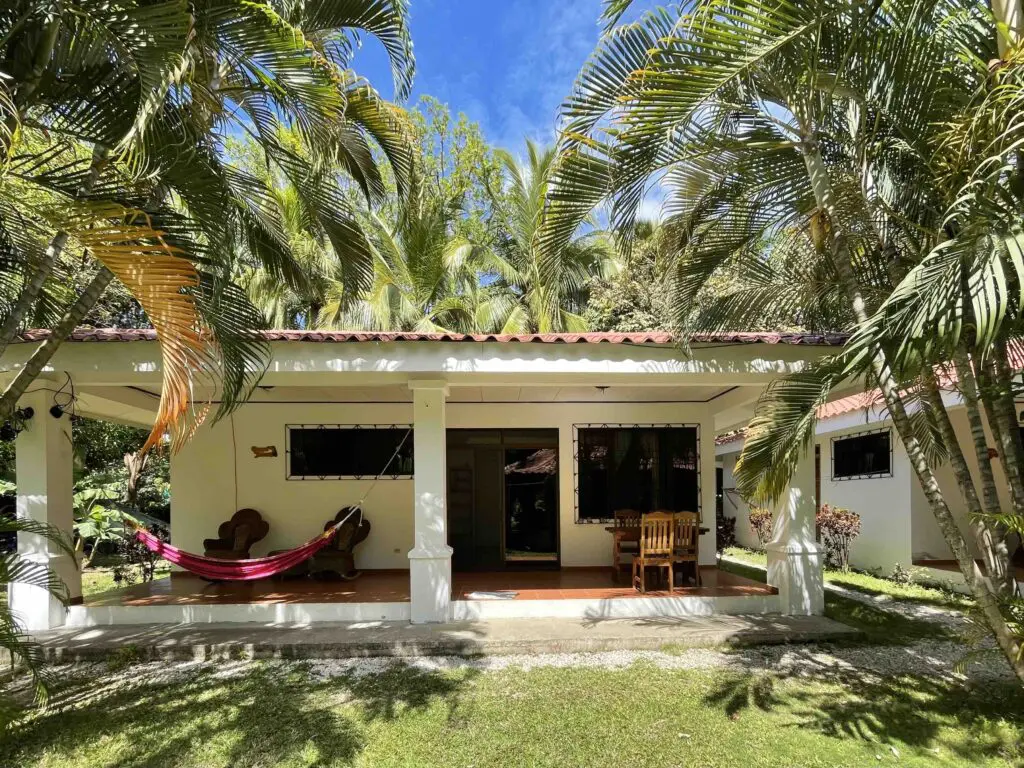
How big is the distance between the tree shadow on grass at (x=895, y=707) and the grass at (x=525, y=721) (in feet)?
0.04

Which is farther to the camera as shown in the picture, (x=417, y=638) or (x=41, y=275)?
(x=417, y=638)

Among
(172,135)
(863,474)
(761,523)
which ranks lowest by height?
(761,523)

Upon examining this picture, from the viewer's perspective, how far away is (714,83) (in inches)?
120

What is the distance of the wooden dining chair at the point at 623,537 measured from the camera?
782 centimetres

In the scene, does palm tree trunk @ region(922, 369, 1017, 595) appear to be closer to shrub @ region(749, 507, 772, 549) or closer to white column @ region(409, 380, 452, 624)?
white column @ region(409, 380, 452, 624)

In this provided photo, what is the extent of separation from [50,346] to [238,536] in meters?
5.03

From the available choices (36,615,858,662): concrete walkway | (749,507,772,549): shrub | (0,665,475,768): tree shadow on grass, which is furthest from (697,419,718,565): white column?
(0,665,475,768): tree shadow on grass

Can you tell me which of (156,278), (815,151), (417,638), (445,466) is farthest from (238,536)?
(815,151)

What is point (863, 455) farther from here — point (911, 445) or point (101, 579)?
point (101, 579)

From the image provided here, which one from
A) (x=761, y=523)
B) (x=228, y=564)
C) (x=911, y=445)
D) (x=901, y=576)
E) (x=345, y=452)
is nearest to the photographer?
(x=911, y=445)

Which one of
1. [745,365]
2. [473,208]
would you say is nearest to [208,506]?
Result: [745,365]

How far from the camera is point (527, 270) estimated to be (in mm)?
16906

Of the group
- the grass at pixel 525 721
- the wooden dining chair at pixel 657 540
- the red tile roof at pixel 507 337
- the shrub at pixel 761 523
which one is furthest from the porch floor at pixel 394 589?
the shrub at pixel 761 523

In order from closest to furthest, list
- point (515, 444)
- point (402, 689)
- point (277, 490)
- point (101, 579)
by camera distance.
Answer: point (402, 689)
point (277, 490)
point (515, 444)
point (101, 579)
